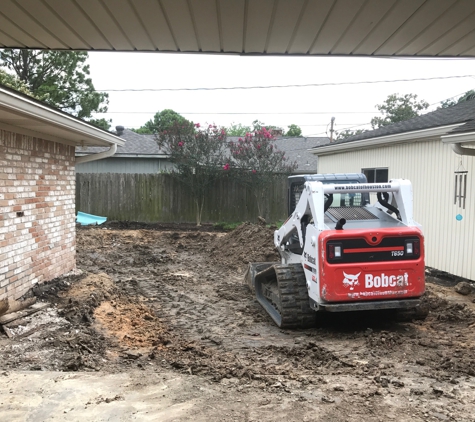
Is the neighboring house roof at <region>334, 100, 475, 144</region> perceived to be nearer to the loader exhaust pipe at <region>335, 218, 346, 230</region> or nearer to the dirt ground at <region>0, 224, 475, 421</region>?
the dirt ground at <region>0, 224, 475, 421</region>

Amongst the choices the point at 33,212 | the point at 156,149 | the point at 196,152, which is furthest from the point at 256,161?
the point at 33,212

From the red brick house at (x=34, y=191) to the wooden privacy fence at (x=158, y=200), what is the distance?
469 inches

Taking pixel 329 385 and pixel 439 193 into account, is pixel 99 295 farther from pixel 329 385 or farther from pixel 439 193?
pixel 439 193

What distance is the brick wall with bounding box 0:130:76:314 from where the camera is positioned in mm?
6805

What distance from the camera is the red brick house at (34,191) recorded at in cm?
657

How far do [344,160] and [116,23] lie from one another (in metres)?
13.6

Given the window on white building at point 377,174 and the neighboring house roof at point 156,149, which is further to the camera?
the neighboring house roof at point 156,149

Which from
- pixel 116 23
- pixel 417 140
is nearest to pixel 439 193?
pixel 417 140

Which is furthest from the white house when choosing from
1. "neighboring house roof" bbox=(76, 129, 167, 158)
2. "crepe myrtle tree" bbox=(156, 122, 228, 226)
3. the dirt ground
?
"neighboring house roof" bbox=(76, 129, 167, 158)

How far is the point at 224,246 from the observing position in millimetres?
15125

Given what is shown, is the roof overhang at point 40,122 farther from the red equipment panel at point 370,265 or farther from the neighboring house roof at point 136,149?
the neighboring house roof at point 136,149

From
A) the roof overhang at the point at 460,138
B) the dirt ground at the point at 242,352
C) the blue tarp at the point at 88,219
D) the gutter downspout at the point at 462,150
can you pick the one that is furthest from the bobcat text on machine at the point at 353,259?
the blue tarp at the point at 88,219

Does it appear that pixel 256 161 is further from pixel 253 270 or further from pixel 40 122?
pixel 40 122

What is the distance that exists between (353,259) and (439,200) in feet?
17.1
